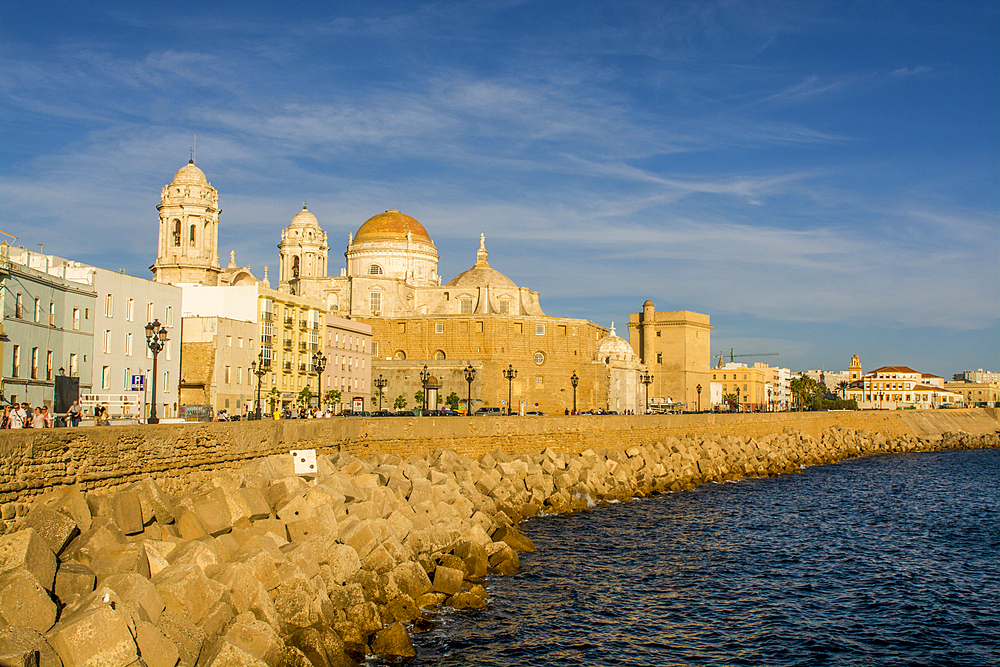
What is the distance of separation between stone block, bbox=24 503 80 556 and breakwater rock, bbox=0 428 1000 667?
21mm

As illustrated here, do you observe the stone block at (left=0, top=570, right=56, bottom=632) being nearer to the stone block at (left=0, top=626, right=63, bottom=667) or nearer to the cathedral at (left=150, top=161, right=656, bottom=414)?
the stone block at (left=0, top=626, right=63, bottom=667)

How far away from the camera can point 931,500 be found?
37156 millimetres

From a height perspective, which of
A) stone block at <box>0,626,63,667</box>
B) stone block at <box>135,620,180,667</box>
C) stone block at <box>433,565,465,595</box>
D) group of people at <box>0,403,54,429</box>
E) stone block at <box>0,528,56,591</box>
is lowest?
stone block at <box>433,565,465,595</box>

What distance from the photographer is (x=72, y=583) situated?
11.8m

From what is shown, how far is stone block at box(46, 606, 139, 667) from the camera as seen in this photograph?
10.2m

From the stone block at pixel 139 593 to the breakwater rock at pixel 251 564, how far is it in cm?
2

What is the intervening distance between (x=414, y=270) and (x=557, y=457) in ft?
147

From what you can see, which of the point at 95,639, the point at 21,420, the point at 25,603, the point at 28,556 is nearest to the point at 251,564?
the point at 28,556

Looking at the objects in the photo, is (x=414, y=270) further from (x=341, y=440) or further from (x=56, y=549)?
(x=56, y=549)

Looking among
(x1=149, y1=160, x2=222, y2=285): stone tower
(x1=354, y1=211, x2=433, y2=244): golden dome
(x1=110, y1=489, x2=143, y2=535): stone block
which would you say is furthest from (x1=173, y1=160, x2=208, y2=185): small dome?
(x1=110, y1=489, x2=143, y2=535): stone block

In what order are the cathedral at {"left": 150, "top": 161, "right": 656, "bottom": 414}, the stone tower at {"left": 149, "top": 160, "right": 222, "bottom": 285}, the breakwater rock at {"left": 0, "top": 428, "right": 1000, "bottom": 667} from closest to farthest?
the breakwater rock at {"left": 0, "top": 428, "right": 1000, "bottom": 667} < the stone tower at {"left": 149, "top": 160, "right": 222, "bottom": 285} < the cathedral at {"left": 150, "top": 161, "right": 656, "bottom": 414}

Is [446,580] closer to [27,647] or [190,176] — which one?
[27,647]

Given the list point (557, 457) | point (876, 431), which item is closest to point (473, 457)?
point (557, 457)

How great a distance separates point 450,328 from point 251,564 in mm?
54888
